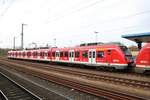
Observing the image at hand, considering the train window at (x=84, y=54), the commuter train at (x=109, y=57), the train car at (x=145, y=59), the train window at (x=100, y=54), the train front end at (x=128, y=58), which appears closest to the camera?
the train car at (x=145, y=59)

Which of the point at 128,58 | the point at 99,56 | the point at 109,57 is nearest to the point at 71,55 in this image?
the point at 99,56

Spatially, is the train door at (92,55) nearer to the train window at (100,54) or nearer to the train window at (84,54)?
the train window at (100,54)

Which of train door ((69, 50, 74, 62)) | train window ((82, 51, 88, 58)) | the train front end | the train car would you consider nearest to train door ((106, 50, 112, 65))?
the train front end

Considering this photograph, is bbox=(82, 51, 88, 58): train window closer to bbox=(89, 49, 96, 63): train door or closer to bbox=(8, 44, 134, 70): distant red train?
bbox=(8, 44, 134, 70): distant red train

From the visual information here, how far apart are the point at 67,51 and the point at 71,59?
211 centimetres

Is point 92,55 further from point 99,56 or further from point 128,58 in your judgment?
point 128,58

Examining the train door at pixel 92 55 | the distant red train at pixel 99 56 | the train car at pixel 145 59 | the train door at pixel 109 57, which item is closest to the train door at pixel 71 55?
the distant red train at pixel 99 56

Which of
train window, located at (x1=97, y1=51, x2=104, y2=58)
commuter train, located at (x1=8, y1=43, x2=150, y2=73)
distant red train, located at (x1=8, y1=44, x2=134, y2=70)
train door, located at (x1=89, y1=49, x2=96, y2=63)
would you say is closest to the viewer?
commuter train, located at (x1=8, y1=43, x2=150, y2=73)

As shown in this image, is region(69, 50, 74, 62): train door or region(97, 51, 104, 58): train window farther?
region(69, 50, 74, 62): train door

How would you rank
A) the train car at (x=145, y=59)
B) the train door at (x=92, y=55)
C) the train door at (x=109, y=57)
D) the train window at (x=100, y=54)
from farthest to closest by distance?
the train door at (x=92, y=55)
the train window at (x=100, y=54)
the train door at (x=109, y=57)
the train car at (x=145, y=59)

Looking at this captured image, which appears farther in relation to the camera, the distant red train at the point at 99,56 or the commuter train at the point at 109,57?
the distant red train at the point at 99,56

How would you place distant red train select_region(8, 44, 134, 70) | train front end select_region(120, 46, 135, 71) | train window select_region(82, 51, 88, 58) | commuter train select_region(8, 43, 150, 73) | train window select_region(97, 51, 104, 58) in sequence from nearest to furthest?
commuter train select_region(8, 43, 150, 73)
train front end select_region(120, 46, 135, 71)
distant red train select_region(8, 44, 134, 70)
train window select_region(97, 51, 104, 58)
train window select_region(82, 51, 88, 58)

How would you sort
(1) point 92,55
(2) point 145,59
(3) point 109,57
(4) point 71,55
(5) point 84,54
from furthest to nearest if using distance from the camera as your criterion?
(4) point 71,55, (5) point 84,54, (1) point 92,55, (3) point 109,57, (2) point 145,59

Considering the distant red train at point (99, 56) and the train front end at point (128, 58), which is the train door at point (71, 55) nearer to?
the distant red train at point (99, 56)
